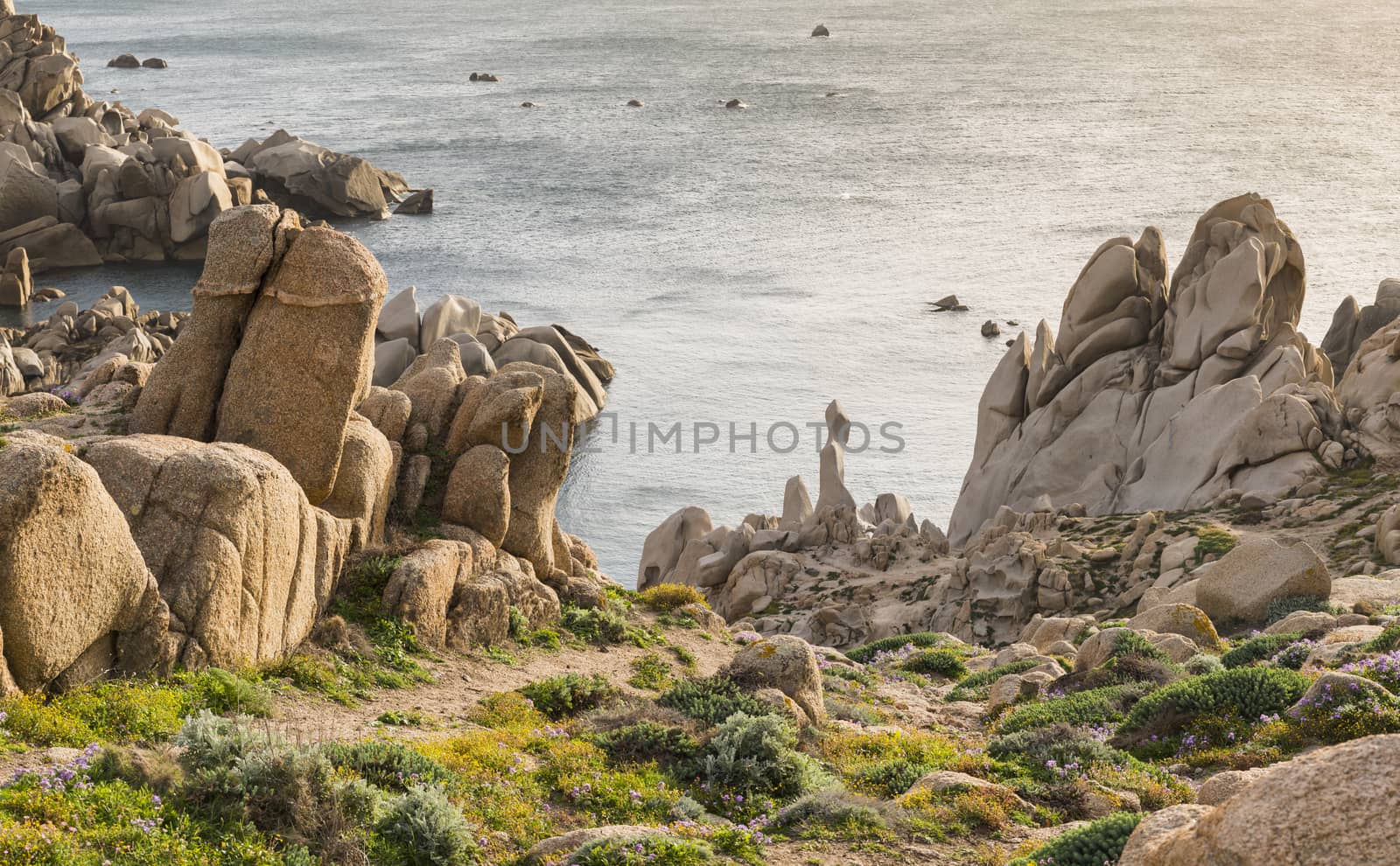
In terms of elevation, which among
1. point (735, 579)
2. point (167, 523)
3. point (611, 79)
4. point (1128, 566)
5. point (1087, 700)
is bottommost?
point (735, 579)

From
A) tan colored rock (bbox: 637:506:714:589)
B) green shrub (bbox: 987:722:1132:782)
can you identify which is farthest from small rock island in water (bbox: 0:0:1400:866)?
tan colored rock (bbox: 637:506:714:589)

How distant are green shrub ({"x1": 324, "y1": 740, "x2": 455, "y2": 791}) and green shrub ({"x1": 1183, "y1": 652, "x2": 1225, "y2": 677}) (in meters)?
16.6

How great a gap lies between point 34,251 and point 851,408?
2655 inches

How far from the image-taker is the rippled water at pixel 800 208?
8288cm

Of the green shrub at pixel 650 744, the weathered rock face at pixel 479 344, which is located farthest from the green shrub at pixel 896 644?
the weathered rock face at pixel 479 344

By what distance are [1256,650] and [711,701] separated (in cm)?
1274

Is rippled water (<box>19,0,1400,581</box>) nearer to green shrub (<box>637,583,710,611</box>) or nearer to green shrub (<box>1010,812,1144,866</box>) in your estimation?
green shrub (<box>637,583,710,611</box>)

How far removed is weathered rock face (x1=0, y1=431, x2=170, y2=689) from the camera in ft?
59.2

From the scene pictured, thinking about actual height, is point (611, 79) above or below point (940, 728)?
above

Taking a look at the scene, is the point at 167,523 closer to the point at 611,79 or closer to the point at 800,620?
the point at 800,620

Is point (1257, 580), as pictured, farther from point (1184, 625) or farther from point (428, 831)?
point (428, 831)

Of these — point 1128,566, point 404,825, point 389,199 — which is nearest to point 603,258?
point 389,199

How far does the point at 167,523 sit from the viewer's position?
71.1ft

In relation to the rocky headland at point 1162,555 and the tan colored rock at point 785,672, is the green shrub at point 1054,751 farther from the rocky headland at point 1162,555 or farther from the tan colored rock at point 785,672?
the tan colored rock at point 785,672
